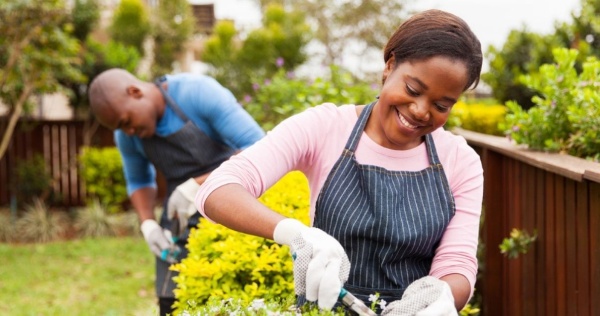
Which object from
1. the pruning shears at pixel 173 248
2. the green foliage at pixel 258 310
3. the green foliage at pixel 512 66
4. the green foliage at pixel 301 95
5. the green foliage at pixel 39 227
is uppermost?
the green foliage at pixel 512 66

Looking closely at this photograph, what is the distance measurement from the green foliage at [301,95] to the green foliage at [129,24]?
677cm

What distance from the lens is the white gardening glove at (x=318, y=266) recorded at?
5.24 ft

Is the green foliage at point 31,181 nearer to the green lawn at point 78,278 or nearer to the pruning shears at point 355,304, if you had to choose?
the green lawn at point 78,278

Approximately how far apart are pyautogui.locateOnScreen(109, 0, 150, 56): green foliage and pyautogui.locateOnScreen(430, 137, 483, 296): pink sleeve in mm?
12042

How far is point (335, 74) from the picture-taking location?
6.81 meters

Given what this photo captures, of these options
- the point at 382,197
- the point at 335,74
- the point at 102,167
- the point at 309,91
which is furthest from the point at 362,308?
the point at 102,167

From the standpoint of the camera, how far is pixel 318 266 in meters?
1.59

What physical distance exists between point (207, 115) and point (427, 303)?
2.12 metres

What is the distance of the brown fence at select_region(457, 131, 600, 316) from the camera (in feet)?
8.08

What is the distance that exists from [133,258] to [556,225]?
23.1ft

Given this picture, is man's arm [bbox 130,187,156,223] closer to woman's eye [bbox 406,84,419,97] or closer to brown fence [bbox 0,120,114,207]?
woman's eye [bbox 406,84,419,97]

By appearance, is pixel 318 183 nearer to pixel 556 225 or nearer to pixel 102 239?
pixel 556 225

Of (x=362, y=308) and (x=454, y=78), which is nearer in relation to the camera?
(x=362, y=308)

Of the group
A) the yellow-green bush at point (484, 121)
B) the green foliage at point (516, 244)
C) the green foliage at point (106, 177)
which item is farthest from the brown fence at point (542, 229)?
the green foliage at point (106, 177)
